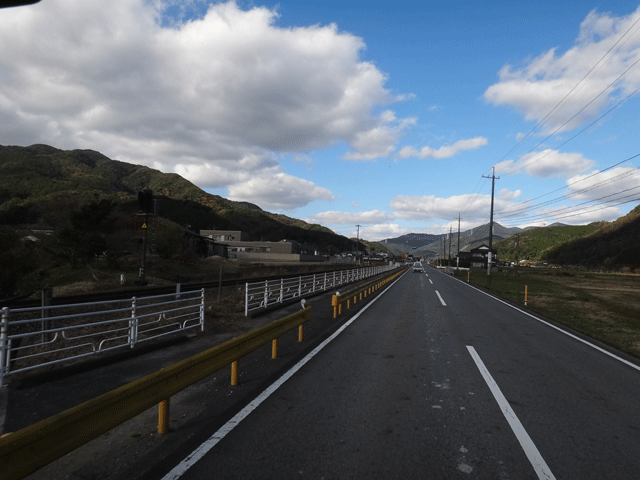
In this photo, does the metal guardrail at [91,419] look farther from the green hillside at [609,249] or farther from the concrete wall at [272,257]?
the green hillside at [609,249]

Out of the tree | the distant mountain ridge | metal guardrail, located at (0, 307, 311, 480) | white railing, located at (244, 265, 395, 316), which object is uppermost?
the distant mountain ridge

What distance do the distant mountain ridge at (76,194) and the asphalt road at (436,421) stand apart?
3983 centimetres

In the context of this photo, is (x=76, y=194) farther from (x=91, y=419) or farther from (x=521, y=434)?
(x=521, y=434)

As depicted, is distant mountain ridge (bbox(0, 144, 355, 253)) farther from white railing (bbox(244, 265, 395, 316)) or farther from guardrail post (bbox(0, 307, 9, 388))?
guardrail post (bbox(0, 307, 9, 388))

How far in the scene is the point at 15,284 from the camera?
2220 centimetres

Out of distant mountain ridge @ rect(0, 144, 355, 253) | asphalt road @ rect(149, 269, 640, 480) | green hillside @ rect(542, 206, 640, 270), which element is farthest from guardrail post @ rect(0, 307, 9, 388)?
green hillside @ rect(542, 206, 640, 270)

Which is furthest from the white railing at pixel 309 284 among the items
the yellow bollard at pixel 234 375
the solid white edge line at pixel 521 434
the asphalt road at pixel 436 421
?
the solid white edge line at pixel 521 434

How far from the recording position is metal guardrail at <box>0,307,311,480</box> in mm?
2416

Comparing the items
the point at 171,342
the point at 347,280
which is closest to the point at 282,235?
the point at 347,280

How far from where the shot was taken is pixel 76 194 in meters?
41.9

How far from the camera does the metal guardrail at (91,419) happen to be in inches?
95.1

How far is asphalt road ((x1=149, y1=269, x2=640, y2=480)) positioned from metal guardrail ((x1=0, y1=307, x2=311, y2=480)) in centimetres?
61

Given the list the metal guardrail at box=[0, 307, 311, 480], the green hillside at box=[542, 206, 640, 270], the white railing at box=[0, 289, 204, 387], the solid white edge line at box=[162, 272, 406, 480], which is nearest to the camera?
the metal guardrail at box=[0, 307, 311, 480]

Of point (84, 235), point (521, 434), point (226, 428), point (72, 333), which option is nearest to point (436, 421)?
point (521, 434)
